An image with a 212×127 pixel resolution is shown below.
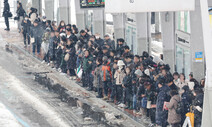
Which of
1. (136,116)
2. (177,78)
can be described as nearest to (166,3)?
(177,78)

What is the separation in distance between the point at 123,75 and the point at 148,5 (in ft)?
11.1

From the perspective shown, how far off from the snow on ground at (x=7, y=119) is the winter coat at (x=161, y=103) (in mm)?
4366

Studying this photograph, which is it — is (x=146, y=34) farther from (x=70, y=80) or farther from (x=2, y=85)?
(x=2, y=85)

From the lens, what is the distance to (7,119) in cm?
1705

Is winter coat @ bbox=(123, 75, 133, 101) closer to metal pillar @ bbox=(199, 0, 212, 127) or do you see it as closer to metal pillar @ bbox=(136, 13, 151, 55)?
metal pillar @ bbox=(136, 13, 151, 55)

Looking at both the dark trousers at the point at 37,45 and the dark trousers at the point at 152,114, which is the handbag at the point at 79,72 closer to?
the dark trousers at the point at 37,45

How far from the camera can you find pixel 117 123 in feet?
55.9

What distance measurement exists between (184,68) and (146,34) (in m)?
4.12

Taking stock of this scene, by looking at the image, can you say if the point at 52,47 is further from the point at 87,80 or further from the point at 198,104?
the point at 198,104

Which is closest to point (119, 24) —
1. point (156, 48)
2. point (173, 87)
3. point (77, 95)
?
point (156, 48)

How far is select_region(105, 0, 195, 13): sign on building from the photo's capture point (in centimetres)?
1522

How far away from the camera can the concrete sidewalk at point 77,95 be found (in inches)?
688

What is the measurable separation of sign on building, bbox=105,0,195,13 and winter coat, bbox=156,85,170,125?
7.79 feet

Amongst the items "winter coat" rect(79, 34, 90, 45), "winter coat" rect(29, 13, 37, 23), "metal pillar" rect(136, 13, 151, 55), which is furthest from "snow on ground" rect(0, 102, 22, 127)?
"winter coat" rect(29, 13, 37, 23)
